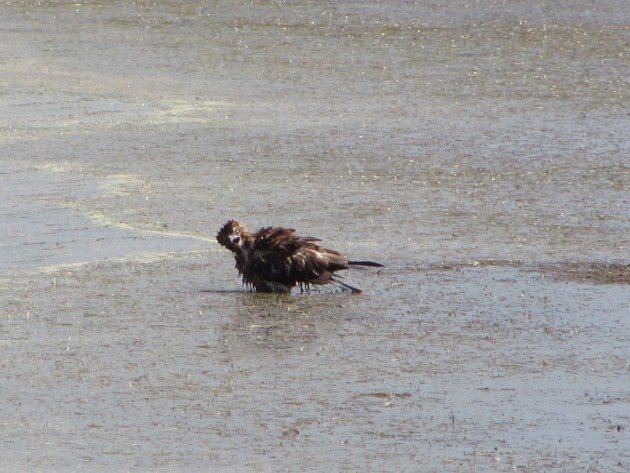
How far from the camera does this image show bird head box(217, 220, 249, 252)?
7.69 meters

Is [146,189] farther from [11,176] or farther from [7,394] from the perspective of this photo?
[7,394]

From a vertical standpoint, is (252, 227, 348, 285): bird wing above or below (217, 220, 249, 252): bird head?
below

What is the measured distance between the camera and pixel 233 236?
7.70 metres

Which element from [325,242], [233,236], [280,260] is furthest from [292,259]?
[325,242]

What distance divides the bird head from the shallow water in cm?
20

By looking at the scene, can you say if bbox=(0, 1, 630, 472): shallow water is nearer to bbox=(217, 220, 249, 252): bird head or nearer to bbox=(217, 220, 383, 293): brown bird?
bbox=(217, 220, 383, 293): brown bird

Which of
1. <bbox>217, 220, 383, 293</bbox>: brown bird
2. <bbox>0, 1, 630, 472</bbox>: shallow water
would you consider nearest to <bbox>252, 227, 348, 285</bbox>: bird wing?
<bbox>217, 220, 383, 293</bbox>: brown bird

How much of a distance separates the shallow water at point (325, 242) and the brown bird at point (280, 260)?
0.31 feet

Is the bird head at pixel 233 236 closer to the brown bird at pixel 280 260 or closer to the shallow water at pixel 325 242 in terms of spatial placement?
the brown bird at pixel 280 260

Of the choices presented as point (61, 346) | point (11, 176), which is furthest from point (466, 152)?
point (61, 346)

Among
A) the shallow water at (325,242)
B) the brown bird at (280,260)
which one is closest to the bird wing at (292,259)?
the brown bird at (280,260)

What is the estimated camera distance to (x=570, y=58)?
14859 millimetres

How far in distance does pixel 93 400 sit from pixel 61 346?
787 mm

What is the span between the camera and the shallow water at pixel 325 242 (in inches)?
216
